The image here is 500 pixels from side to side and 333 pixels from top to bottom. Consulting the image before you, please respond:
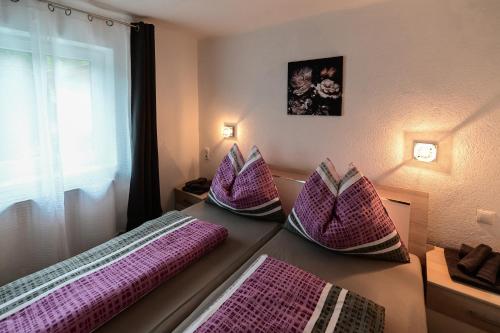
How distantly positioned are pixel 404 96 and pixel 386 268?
3.81 feet

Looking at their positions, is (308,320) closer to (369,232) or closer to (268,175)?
(369,232)

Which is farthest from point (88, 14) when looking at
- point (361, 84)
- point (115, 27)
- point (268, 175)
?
point (361, 84)

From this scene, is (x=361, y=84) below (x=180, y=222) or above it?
above

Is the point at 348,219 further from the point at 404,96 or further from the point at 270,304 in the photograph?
the point at 404,96

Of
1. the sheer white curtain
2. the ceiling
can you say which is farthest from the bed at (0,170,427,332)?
the ceiling

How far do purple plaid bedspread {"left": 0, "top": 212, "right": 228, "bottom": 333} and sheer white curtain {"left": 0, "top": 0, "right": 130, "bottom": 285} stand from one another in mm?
852

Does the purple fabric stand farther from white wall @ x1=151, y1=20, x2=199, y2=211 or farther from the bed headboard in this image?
white wall @ x1=151, y1=20, x2=199, y2=211

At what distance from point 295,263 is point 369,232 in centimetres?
46

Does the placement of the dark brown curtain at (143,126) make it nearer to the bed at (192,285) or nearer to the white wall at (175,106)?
the white wall at (175,106)

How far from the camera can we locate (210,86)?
2.90 m

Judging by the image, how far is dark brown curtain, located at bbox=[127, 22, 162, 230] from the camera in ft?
7.43

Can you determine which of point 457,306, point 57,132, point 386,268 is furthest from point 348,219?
point 57,132

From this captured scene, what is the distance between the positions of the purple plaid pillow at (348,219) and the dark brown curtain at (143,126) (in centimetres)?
146

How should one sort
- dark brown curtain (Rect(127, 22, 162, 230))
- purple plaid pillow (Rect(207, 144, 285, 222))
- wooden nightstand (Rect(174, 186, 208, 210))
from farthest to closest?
1. wooden nightstand (Rect(174, 186, 208, 210))
2. dark brown curtain (Rect(127, 22, 162, 230))
3. purple plaid pillow (Rect(207, 144, 285, 222))
